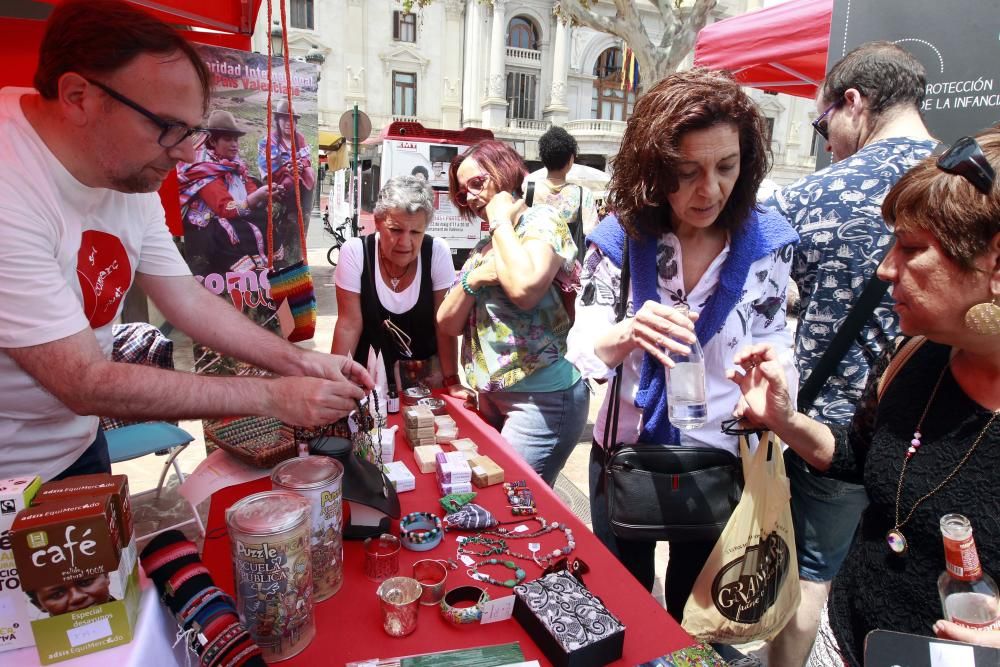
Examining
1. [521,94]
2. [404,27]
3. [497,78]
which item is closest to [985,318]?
[497,78]

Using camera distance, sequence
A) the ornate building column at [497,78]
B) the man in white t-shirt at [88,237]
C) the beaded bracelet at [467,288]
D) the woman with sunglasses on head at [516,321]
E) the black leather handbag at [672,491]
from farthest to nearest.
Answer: the ornate building column at [497,78], the beaded bracelet at [467,288], the woman with sunglasses on head at [516,321], the black leather handbag at [672,491], the man in white t-shirt at [88,237]

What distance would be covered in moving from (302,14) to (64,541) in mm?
34436

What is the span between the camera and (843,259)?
5.81 feet

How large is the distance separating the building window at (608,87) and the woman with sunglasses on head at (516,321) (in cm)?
3599

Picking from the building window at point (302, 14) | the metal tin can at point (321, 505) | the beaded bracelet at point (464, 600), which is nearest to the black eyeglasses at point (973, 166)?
the beaded bracelet at point (464, 600)

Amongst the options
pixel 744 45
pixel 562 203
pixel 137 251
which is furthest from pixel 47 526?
pixel 744 45

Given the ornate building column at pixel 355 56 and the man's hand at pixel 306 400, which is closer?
the man's hand at pixel 306 400

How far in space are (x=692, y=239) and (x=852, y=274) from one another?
2.04ft

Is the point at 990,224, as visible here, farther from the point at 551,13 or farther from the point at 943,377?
the point at 551,13

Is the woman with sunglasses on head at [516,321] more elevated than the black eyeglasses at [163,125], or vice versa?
the black eyeglasses at [163,125]

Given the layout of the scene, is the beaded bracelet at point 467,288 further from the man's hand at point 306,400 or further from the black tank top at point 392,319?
the man's hand at point 306,400

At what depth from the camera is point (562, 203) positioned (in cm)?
493

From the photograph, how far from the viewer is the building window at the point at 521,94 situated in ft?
113

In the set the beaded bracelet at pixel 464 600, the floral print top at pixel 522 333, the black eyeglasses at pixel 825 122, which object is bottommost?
the beaded bracelet at pixel 464 600
